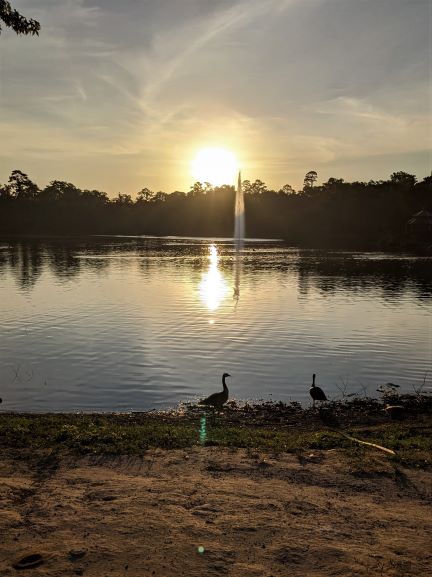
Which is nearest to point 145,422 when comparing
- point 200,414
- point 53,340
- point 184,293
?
point 200,414

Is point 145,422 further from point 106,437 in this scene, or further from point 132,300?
point 132,300

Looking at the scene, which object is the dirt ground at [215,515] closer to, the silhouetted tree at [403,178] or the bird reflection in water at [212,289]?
the bird reflection in water at [212,289]

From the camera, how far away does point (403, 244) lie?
354ft

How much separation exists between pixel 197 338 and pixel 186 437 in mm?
14321

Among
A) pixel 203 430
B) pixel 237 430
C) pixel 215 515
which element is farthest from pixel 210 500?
pixel 203 430

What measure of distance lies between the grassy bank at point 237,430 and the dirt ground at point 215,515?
0.63 meters

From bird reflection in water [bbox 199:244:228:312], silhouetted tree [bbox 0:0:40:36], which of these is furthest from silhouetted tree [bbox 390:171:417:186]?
silhouetted tree [bbox 0:0:40:36]

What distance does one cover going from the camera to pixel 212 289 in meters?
46.1

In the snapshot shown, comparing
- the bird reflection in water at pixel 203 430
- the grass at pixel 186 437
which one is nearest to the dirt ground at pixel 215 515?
the grass at pixel 186 437

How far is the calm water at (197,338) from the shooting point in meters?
18.6

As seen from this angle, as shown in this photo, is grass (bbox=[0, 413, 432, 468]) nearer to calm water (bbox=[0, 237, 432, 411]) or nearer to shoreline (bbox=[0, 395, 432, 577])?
shoreline (bbox=[0, 395, 432, 577])

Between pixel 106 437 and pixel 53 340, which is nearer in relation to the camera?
pixel 106 437

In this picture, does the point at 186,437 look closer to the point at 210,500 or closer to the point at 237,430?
the point at 237,430

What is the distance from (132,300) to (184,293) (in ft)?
17.6
